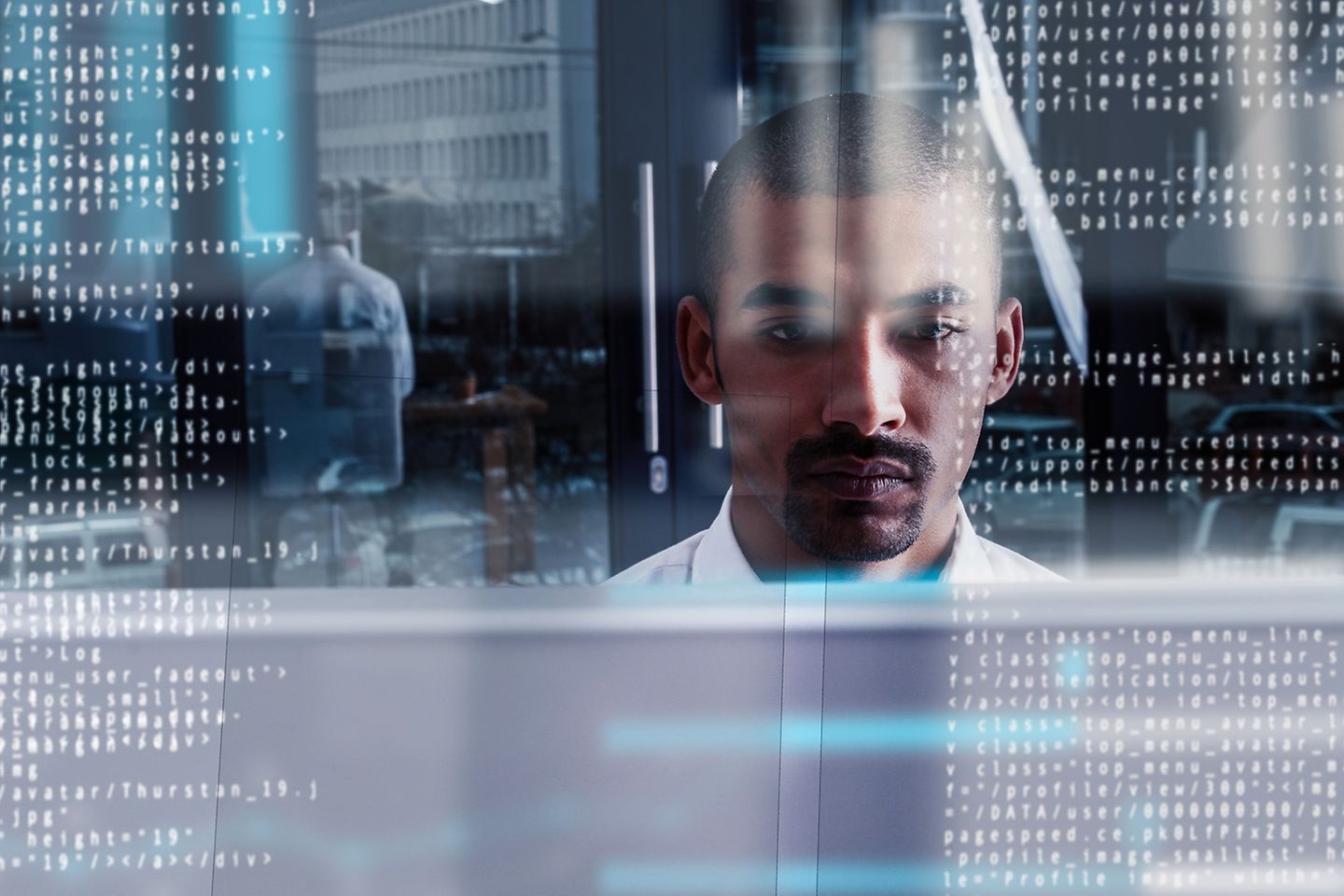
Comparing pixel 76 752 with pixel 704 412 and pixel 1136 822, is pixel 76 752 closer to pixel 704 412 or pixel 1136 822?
pixel 704 412

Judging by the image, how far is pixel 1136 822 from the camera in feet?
5.48

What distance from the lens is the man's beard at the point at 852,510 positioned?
5.28 ft

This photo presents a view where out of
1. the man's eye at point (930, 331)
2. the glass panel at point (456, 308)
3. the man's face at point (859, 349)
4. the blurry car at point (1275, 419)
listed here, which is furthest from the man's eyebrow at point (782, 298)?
the blurry car at point (1275, 419)

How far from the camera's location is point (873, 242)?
1.59 meters

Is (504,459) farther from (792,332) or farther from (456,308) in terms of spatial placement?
(792,332)

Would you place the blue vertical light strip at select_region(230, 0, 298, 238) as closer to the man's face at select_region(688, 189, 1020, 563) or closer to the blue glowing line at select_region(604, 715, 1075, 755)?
the man's face at select_region(688, 189, 1020, 563)

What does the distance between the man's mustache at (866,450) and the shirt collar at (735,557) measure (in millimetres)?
84

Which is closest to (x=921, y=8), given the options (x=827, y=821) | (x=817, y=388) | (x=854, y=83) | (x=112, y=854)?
(x=854, y=83)

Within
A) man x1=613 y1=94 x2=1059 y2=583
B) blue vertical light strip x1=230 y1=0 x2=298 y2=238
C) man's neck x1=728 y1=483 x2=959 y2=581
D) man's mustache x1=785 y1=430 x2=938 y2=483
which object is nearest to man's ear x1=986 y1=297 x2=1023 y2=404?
man x1=613 y1=94 x2=1059 y2=583

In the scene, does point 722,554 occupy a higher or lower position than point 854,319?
lower

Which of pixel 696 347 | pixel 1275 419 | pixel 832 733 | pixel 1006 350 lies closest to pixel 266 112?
pixel 696 347

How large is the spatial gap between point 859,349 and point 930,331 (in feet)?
0.33

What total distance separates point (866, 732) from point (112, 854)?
1107 millimetres

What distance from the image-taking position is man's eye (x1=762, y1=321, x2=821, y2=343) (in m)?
1.59
